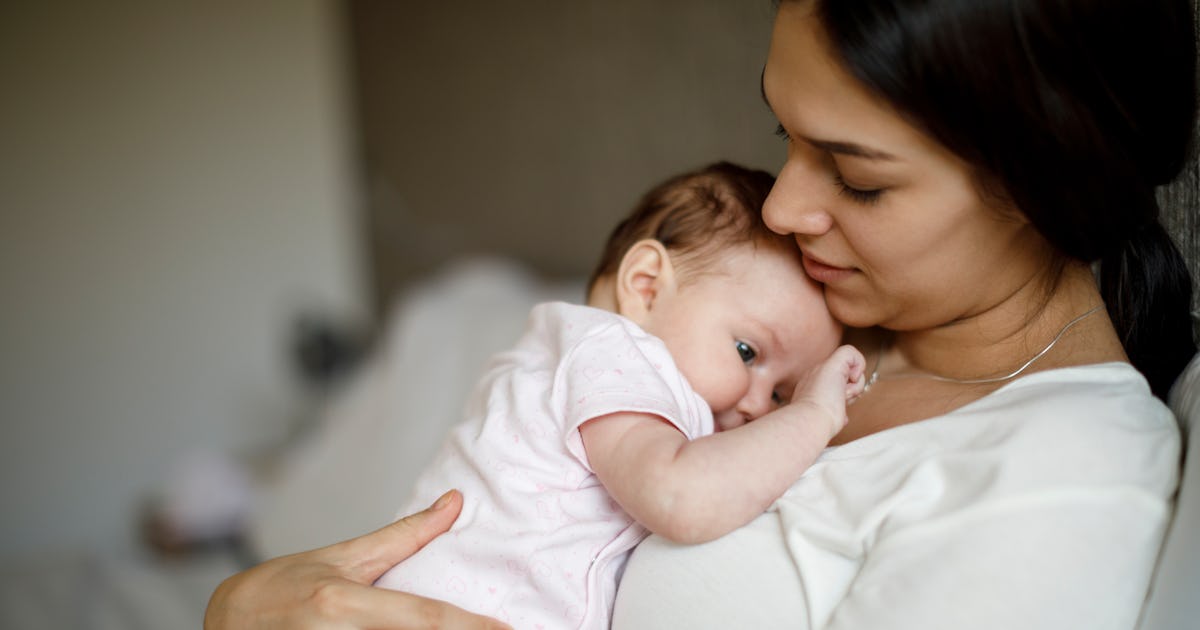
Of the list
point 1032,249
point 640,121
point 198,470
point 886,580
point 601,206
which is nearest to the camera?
point 886,580

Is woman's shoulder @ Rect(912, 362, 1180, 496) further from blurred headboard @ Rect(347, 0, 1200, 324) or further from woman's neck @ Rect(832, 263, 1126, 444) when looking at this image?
blurred headboard @ Rect(347, 0, 1200, 324)

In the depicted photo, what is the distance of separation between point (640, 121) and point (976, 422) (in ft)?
5.36

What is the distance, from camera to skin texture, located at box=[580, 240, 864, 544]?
937 mm

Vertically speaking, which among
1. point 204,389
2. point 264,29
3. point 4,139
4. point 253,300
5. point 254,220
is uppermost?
point 264,29

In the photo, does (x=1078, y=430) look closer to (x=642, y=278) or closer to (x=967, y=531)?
(x=967, y=531)

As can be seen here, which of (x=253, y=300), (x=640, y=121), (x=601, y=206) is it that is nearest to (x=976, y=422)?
(x=640, y=121)

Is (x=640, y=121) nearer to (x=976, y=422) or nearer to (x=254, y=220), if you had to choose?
(x=976, y=422)

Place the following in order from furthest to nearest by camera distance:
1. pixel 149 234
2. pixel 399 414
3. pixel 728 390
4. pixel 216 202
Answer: pixel 216 202 < pixel 149 234 < pixel 399 414 < pixel 728 390

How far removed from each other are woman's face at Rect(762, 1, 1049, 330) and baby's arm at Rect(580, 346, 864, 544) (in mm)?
151

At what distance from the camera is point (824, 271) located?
1.12 metres

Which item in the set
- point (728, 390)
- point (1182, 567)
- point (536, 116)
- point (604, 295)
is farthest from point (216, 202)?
point (1182, 567)

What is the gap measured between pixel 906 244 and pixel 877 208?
5 cm

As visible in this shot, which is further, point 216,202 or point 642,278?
point 216,202

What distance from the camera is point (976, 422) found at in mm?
921
